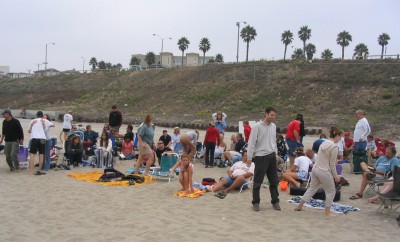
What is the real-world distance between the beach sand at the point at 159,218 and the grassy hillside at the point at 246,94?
810 inches

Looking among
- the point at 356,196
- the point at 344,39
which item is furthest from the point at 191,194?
the point at 344,39

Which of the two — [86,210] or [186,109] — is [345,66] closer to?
[186,109]

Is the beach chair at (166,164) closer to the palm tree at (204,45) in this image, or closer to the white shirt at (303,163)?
the white shirt at (303,163)

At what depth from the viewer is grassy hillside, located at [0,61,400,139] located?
36.5 metres

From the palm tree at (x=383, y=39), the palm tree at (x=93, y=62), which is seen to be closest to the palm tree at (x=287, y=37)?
the palm tree at (x=383, y=39)

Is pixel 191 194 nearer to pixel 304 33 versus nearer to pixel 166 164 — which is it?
pixel 166 164

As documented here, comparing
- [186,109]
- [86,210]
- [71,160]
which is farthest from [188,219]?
[186,109]

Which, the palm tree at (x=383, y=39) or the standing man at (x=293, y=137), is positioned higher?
the palm tree at (x=383, y=39)

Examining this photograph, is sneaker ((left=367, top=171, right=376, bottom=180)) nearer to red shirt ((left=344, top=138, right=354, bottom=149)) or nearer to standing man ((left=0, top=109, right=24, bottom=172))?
red shirt ((left=344, top=138, right=354, bottom=149))

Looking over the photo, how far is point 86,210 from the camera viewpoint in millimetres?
7344

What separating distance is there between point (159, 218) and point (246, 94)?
127 ft

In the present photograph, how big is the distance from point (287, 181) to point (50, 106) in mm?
50726

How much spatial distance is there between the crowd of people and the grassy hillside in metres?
16.3

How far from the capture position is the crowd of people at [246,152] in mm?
7426
